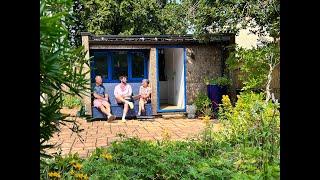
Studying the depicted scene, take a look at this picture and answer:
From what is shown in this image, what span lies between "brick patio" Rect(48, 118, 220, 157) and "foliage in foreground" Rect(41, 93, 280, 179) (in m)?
1.63

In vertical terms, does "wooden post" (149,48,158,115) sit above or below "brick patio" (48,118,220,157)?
above

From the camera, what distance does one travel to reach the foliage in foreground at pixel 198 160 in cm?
333

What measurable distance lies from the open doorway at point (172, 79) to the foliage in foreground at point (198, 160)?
7058mm

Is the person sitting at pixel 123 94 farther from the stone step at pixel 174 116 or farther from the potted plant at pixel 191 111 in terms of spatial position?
the potted plant at pixel 191 111

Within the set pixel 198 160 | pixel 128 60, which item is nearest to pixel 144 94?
pixel 128 60

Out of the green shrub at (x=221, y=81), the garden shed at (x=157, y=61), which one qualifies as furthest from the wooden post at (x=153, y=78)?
the green shrub at (x=221, y=81)

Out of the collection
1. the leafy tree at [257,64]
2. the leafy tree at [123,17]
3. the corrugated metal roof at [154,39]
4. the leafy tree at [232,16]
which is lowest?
the leafy tree at [257,64]

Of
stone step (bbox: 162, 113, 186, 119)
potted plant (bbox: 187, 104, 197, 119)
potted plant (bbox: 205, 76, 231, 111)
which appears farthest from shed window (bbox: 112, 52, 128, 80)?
potted plant (bbox: 205, 76, 231, 111)

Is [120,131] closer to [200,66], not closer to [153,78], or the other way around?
[153,78]

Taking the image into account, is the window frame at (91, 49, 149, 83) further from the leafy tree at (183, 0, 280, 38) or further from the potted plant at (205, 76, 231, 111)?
the potted plant at (205, 76, 231, 111)

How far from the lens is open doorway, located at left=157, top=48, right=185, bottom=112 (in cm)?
1216

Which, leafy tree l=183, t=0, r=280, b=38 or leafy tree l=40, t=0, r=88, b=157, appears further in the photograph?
leafy tree l=183, t=0, r=280, b=38

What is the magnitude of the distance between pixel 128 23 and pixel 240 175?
18077 mm
